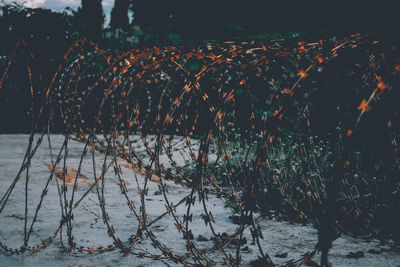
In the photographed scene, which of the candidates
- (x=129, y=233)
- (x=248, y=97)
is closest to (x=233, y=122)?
(x=248, y=97)

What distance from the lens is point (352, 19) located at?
9.52 m

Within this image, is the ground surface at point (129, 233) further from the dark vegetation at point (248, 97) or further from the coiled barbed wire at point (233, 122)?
the dark vegetation at point (248, 97)

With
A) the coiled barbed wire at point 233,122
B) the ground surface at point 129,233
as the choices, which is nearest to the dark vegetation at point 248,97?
the coiled barbed wire at point 233,122

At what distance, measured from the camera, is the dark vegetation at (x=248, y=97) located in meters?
2.10

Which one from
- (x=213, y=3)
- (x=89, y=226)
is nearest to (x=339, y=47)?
(x=89, y=226)

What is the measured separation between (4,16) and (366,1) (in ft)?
31.6

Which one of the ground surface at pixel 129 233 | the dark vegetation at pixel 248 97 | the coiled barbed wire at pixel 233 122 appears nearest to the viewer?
the coiled barbed wire at pixel 233 122

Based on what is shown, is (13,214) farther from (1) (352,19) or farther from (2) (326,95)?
(1) (352,19)

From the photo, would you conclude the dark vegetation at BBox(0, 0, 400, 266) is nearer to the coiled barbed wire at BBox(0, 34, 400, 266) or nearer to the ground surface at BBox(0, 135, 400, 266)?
the coiled barbed wire at BBox(0, 34, 400, 266)

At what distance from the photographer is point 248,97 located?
4.98 meters

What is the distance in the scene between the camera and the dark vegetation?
2104 millimetres

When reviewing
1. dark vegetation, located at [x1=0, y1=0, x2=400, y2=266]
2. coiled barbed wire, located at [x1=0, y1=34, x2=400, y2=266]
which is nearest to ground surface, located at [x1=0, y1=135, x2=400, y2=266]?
coiled barbed wire, located at [x1=0, y1=34, x2=400, y2=266]

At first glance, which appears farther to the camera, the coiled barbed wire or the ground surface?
the ground surface

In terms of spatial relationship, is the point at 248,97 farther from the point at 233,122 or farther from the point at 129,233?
the point at 129,233
